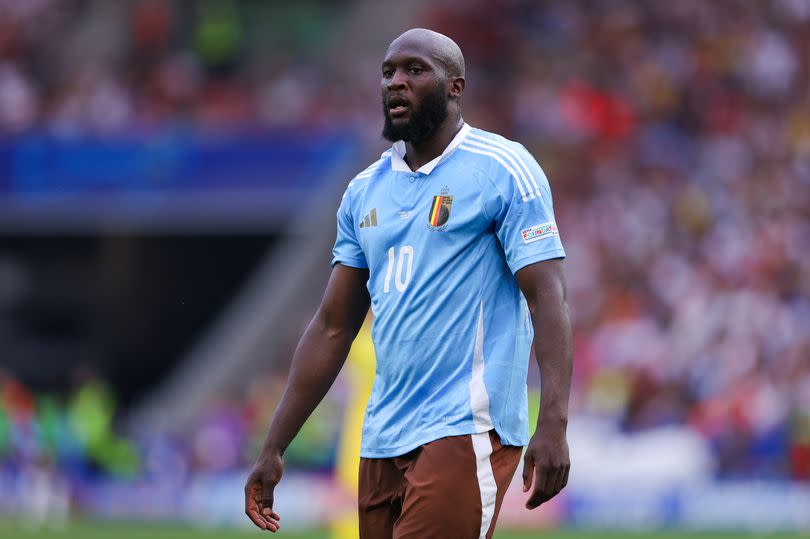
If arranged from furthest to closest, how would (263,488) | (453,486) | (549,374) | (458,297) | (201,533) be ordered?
1. (201,533)
2. (263,488)
3. (458,297)
4. (453,486)
5. (549,374)

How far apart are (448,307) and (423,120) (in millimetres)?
619

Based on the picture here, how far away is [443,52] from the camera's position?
502 cm

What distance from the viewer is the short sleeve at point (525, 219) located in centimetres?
482

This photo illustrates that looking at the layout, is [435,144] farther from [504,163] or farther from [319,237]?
[319,237]

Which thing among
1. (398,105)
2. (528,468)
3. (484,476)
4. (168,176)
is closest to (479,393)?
(484,476)

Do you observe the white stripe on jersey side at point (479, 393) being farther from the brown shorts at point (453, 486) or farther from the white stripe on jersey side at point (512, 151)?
the white stripe on jersey side at point (512, 151)

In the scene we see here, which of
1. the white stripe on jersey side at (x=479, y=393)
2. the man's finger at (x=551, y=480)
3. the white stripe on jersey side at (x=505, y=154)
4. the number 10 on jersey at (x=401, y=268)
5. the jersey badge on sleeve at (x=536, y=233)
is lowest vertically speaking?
the man's finger at (x=551, y=480)

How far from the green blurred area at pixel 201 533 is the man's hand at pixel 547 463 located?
10.5 meters

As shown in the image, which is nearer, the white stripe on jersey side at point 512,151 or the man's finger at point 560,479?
the man's finger at point 560,479

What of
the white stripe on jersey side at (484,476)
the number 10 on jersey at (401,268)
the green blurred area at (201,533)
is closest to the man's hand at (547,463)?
the white stripe on jersey side at (484,476)

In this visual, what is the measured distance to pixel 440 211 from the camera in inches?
197

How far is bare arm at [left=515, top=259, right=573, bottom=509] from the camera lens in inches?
180

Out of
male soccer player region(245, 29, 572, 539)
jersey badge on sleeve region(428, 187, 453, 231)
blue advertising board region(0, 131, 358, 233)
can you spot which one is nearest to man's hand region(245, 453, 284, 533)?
male soccer player region(245, 29, 572, 539)

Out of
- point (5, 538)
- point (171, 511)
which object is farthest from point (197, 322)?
point (5, 538)
